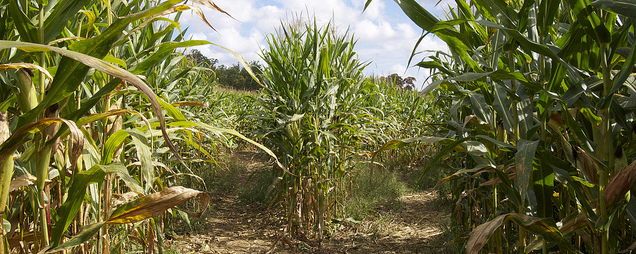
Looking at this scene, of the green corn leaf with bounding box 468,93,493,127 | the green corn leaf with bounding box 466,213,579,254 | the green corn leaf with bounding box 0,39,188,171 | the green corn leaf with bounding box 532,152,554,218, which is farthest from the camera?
the green corn leaf with bounding box 468,93,493,127

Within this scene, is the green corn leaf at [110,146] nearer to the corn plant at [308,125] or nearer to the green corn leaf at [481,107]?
the green corn leaf at [481,107]

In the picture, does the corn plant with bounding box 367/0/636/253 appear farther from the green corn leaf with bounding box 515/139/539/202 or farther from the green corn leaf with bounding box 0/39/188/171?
the green corn leaf with bounding box 0/39/188/171

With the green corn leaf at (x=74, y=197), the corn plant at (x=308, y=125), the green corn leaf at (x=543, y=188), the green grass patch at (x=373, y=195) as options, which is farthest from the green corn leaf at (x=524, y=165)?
the green grass patch at (x=373, y=195)

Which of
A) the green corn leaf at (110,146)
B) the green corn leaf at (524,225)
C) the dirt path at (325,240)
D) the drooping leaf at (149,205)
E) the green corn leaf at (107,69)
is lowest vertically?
the dirt path at (325,240)

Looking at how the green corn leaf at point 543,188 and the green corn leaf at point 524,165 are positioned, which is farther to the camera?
the green corn leaf at point 543,188

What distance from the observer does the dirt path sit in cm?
383

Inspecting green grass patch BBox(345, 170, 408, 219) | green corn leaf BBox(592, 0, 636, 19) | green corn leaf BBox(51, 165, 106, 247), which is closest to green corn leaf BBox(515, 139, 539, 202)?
green corn leaf BBox(592, 0, 636, 19)

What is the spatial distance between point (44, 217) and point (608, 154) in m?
1.84

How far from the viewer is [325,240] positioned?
4.06 metres

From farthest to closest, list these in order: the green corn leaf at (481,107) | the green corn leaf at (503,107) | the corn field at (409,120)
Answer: the green corn leaf at (481,107) < the green corn leaf at (503,107) < the corn field at (409,120)

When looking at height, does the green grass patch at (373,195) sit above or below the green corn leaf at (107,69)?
below

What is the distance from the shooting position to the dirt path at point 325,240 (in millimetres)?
3828

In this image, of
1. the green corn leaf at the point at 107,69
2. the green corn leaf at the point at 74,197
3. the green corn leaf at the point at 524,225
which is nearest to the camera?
the green corn leaf at the point at 107,69

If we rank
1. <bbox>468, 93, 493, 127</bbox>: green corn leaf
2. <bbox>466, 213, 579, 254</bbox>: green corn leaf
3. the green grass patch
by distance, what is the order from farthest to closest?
the green grass patch
<bbox>468, 93, 493, 127</bbox>: green corn leaf
<bbox>466, 213, 579, 254</bbox>: green corn leaf
